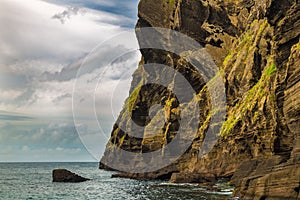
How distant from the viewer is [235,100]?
86.6m

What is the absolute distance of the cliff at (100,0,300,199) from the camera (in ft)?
130

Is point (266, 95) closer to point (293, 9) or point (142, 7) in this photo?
point (293, 9)

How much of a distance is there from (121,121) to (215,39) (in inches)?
2179

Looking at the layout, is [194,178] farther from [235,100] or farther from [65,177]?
[65,177]

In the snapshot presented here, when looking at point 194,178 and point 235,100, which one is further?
point 235,100

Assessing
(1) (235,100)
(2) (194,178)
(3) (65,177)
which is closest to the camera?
(2) (194,178)

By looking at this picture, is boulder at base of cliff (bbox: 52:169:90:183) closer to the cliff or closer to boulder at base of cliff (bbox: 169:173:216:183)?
the cliff

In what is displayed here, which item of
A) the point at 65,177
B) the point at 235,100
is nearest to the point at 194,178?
the point at 235,100

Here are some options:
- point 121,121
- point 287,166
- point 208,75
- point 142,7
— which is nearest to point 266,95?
point 287,166

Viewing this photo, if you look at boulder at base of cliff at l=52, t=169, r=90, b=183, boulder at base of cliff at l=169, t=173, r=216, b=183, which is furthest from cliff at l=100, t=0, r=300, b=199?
boulder at base of cliff at l=52, t=169, r=90, b=183

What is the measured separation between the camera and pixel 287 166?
111 ft

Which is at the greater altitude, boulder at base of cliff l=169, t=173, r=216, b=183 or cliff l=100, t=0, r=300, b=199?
cliff l=100, t=0, r=300, b=199

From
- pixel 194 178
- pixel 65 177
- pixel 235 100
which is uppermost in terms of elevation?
pixel 235 100

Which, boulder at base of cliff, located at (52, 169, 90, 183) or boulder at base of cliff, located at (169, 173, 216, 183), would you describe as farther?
boulder at base of cliff, located at (52, 169, 90, 183)
